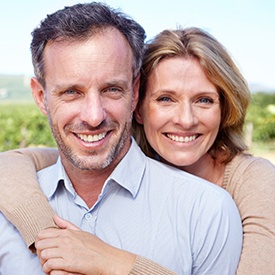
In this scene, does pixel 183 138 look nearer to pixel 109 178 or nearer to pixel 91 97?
pixel 109 178

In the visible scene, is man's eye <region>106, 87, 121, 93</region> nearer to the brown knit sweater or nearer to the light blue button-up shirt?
the light blue button-up shirt

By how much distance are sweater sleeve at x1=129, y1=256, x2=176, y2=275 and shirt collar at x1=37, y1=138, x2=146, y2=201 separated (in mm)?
341

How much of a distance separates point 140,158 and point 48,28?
70cm

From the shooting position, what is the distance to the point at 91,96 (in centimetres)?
210

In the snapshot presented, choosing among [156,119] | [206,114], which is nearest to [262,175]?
[206,114]

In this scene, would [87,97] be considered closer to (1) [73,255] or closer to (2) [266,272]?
(1) [73,255]

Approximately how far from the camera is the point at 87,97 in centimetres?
211

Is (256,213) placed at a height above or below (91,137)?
below

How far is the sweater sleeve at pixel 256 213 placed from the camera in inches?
89.0

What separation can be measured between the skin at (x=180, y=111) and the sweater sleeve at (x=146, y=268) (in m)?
0.80

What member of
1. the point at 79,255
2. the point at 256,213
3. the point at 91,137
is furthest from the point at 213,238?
the point at 91,137

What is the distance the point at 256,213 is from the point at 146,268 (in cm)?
71

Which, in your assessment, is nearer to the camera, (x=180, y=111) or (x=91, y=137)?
(x=91, y=137)

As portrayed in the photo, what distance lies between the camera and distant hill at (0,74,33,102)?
58412 millimetres
